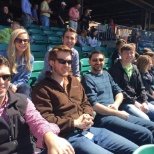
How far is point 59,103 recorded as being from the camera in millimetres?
2178

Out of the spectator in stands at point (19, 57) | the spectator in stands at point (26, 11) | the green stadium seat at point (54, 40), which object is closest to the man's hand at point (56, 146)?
the spectator in stands at point (19, 57)

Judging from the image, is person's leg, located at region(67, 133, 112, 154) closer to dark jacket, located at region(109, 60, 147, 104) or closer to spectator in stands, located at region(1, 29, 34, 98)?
spectator in stands, located at region(1, 29, 34, 98)

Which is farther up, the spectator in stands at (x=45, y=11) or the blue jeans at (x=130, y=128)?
the spectator in stands at (x=45, y=11)

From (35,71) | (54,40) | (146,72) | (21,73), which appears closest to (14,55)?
(21,73)

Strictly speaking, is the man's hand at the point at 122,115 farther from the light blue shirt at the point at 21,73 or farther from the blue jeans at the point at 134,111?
the light blue shirt at the point at 21,73

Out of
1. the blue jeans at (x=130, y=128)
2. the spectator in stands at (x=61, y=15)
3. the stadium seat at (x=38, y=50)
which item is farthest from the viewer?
the spectator in stands at (x=61, y=15)

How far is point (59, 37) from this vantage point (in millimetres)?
8516

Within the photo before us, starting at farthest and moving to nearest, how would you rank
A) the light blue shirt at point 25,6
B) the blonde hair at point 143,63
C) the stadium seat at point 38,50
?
the light blue shirt at point 25,6
the stadium seat at point 38,50
the blonde hair at point 143,63

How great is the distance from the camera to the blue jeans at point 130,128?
8.60 ft

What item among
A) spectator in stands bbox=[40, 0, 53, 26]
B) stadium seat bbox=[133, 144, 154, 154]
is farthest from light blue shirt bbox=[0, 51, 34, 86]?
spectator in stands bbox=[40, 0, 53, 26]

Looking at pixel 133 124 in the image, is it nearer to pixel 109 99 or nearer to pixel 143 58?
pixel 109 99

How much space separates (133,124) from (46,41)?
18.6ft

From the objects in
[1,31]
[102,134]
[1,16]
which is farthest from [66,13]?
[102,134]

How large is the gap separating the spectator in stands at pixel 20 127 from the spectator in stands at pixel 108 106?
1.15 metres
